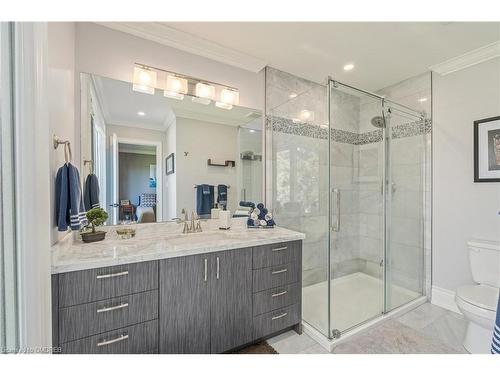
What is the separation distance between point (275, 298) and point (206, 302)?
557 millimetres

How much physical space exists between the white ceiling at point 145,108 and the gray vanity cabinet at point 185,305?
1203mm

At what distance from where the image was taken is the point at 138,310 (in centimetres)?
120

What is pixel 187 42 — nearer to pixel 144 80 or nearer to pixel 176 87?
pixel 176 87

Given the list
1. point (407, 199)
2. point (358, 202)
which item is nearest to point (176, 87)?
point (358, 202)

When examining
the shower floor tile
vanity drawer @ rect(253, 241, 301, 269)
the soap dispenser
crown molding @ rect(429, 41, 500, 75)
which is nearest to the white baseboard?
the shower floor tile

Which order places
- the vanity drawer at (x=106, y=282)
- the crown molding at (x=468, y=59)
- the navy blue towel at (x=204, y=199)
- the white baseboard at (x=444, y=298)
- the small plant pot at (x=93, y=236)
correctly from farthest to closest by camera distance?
the white baseboard at (x=444, y=298), the navy blue towel at (x=204, y=199), the crown molding at (x=468, y=59), the small plant pot at (x=93, y=236), the vanity drawer at (x=106, y=282)

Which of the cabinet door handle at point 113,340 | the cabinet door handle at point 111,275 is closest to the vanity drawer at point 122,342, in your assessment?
the cabinet door handle at point 113,340

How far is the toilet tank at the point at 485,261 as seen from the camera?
174 cm

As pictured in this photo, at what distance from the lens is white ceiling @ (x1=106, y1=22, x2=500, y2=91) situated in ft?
5.50

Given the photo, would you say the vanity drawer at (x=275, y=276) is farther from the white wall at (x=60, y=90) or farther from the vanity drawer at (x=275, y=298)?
the white wall at (x=60, y=90)
